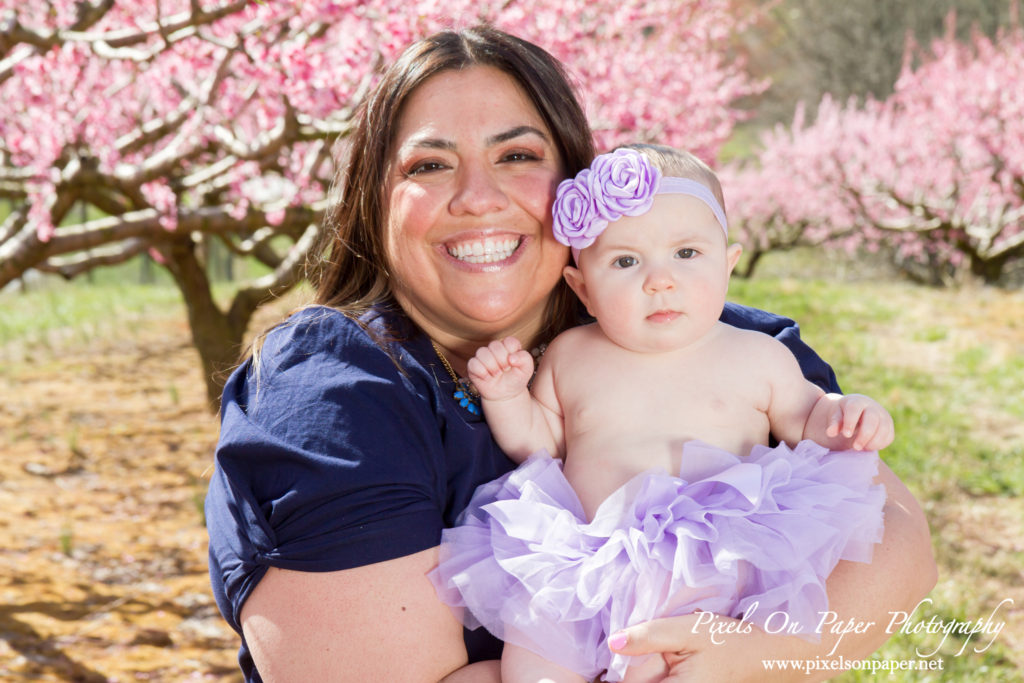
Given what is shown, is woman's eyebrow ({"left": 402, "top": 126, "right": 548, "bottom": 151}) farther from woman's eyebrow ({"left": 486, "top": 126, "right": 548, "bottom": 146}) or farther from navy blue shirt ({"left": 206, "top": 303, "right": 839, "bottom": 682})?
navy blue shirt ({"left": 206, "top": 303, "right": 839, "bottom": 682})

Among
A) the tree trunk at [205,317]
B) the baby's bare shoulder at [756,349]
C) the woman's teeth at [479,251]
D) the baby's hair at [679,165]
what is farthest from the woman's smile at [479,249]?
the tree trunk at [205,317]

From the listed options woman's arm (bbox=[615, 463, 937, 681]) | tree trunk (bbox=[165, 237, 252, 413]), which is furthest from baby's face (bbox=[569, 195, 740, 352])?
tree trunk (bbox=[165, 237, 252, 413])

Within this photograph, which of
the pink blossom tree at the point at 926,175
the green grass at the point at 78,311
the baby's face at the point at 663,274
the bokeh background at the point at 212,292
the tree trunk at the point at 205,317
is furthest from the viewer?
the pink blossom tree at the point at 926,175

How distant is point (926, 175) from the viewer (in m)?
13.6

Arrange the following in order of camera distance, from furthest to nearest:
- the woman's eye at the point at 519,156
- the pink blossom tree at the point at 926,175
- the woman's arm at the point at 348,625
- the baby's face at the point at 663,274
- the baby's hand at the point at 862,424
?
the pink blossom tree at the point at 926,175
the woman's eye at the point at 519,156
the baby's face at the point at 663,274
the baby's hand at the point at 862,424
the woman's arm at the point at 348,625

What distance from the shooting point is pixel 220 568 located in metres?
1.56

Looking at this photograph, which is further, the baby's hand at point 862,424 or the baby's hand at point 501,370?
the baby's hand at point 501,370

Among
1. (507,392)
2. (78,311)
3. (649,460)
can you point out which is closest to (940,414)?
(649,460)

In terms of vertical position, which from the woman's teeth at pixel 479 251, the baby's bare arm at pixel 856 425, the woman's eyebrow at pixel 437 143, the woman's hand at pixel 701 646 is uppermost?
the woman's eyebrow at pixel 437 143

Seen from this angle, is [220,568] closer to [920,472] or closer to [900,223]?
[920,472]

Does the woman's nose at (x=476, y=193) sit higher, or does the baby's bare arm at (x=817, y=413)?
the woman's nose at (x=476, y=193)

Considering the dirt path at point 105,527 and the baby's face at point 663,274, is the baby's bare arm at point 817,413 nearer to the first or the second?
the baby's face at point 663,274

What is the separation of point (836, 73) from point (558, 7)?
19449 mm

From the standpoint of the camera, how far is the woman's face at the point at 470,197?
6.10ft
